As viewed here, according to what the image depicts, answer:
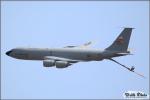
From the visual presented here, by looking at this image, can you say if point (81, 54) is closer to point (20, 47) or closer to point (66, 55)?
point (66, 55)

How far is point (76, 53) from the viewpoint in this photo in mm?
89625

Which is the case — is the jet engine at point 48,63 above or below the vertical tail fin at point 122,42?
below

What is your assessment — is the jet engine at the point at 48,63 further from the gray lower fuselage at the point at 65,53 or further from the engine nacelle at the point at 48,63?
the gray lower fuselage at the point at 65,53

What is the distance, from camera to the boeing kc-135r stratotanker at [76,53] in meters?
87.1

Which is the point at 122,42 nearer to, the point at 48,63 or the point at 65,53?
the point at 65,53

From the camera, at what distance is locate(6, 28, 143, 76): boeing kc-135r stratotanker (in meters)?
87.1

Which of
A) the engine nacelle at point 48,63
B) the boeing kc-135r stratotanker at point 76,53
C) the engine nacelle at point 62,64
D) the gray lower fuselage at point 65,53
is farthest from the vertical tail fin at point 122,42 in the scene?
the engine nacelle at point 48,63

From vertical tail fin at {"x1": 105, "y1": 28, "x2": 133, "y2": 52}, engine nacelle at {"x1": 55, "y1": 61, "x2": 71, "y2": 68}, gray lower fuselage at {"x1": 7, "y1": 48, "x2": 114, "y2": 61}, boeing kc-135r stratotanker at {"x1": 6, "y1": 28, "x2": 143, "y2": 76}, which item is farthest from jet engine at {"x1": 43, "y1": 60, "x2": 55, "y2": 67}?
vertical tail fin at {"x1": 105, "y1": 28, "x2": 133, "y2": 52}

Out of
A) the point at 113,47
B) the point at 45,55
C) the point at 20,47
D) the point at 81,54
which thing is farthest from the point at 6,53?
the point at 113,47

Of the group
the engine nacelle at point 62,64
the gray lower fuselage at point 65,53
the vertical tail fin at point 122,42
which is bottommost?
the engine nacelle at point 62,64

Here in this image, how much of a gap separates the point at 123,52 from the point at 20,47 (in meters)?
22.1

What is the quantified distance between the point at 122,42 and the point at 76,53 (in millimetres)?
9528

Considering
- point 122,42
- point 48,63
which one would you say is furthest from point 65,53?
point 122,42

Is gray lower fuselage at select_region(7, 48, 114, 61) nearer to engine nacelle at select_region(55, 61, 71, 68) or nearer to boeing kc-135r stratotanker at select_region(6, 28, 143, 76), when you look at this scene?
boeing kc-135r stratotanker at select_region(6, 28, 143, 76)
